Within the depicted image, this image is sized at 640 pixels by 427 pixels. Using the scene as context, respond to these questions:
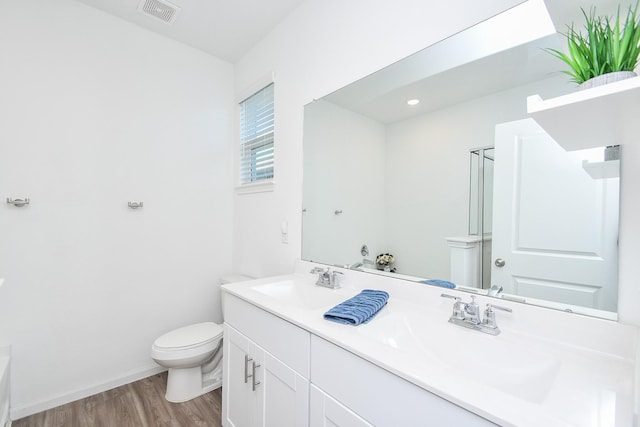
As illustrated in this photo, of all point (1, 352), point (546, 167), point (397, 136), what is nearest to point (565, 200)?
point (546, 167)

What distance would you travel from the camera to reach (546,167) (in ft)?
3.19

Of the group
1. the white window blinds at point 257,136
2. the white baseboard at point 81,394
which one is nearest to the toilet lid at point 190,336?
the white baseboard at point 81,394

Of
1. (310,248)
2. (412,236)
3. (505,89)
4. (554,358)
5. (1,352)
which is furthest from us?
(310,248)

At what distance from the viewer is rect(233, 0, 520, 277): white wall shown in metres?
1.28

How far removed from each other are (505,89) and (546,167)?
321mm

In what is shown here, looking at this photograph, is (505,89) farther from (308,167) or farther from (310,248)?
(310,248)

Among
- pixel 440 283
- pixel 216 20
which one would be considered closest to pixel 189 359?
pixel 440 283

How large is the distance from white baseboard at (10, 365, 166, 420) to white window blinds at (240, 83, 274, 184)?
169 centimetres

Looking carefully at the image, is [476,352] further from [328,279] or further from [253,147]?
[253,147]

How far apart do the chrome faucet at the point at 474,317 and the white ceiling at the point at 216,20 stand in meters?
2.06

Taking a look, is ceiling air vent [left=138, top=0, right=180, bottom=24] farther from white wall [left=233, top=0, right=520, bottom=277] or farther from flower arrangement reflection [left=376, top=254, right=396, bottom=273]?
flower arrangement reflection [left=376, top=254, right=396, bottom=273]

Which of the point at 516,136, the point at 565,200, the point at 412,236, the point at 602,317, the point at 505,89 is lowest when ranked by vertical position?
the point at 602,317

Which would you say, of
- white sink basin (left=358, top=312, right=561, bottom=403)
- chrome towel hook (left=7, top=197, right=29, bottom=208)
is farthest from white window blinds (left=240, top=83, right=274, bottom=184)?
white sink basin (left=358, top=312, right=561, bottom=403)

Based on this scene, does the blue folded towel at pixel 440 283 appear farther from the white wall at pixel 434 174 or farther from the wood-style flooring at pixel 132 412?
the wood-style flooring at pixel 132 412
